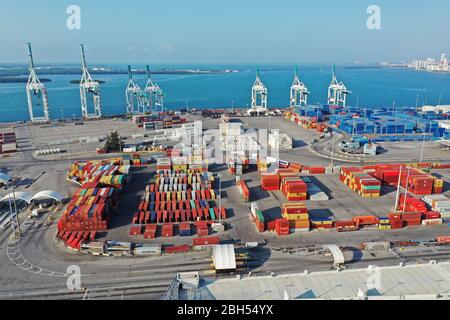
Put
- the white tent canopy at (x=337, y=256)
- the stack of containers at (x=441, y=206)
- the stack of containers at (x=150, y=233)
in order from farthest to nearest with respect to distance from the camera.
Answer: the stack of containers at (x=441, y=206) < the stack of containers at (x=150, y=233) < the white tent canopy at (x=337, y=256)

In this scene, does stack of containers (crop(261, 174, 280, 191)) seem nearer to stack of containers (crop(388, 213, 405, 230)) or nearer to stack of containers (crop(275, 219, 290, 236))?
stack of containers (crop(275, 219, 290, 236))

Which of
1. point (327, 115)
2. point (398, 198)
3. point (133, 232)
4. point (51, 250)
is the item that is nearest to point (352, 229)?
point (398, 198)

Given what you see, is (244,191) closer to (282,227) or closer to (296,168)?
(282,227)

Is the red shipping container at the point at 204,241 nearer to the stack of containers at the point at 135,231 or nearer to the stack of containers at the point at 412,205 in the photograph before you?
the stack of containers at the point at 135,231

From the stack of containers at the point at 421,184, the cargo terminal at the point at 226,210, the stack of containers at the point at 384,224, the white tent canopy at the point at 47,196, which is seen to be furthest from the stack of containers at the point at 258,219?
the white tent canopy at the point at 47,196

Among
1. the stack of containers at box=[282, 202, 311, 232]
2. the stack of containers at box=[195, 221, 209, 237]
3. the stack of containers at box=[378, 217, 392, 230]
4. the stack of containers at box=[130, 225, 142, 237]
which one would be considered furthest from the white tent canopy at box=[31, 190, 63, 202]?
the stack of containers at box=[378, 217, 392, 230]

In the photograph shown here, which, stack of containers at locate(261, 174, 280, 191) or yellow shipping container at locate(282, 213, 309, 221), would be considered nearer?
yellow shipping container at locate(282, 213, 309, 221)

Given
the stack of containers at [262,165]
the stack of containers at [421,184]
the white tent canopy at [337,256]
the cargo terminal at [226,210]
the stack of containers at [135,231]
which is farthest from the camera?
the stack of containers at [262,165]
